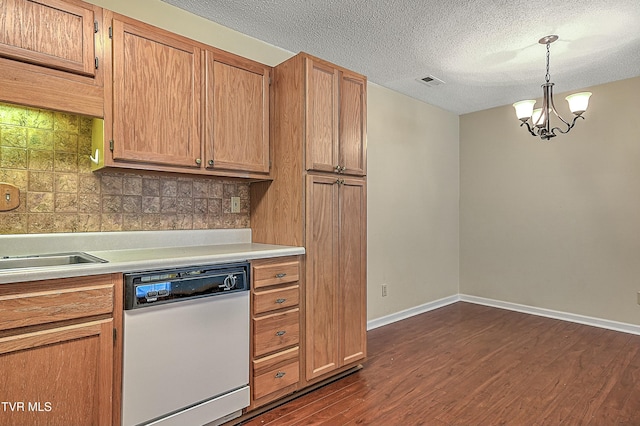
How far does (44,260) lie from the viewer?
1.87m

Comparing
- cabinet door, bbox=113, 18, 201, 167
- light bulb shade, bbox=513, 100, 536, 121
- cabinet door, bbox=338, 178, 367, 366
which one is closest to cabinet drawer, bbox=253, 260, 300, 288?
cabinet door, bbox=338, 178, 367, 366

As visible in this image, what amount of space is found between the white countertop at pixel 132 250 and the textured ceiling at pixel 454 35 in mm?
1526

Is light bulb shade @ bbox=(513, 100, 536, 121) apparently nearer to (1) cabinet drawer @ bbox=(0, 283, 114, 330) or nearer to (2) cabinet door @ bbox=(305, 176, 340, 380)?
(2) cabinet door @ bbox=(305, 176, 340, 380)

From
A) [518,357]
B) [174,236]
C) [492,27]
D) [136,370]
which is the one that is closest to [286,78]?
[174,236]

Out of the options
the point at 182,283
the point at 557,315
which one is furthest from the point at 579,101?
the point at 182,283

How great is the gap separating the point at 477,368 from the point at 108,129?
9.66 feet

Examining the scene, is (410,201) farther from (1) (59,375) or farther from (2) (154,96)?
(1) (59,375)

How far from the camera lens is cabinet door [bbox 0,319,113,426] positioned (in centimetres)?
141

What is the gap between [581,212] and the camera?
392 cm

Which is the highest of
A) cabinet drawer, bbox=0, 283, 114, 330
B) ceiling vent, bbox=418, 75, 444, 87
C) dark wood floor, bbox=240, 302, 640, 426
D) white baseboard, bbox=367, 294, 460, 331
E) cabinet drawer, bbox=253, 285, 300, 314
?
ceiling vent, bbox=418, 75, 444, 87

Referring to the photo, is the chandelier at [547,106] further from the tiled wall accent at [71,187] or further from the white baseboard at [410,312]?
the tiled wall accent at [71,187]

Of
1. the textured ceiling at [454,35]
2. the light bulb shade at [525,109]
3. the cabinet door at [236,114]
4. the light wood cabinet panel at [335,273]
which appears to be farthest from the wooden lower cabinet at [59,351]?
the light bulb shade at [525,109]

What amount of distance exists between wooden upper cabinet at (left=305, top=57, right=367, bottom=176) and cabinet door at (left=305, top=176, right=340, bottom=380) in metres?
0.16

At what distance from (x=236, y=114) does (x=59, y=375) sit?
5.48 feet
